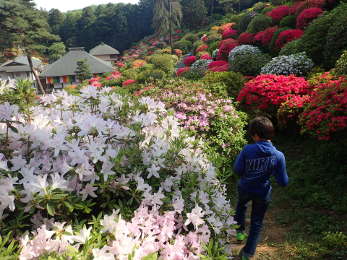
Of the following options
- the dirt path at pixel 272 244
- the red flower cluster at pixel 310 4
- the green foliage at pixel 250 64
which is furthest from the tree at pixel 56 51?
the dirt path at pixel 272 244

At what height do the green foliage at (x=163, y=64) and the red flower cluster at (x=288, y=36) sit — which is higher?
the red flower cluster at (x=288, y=36)

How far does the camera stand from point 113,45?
55.6m

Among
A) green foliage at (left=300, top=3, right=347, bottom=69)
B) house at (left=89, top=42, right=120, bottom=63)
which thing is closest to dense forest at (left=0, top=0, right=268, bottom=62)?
house at (left=89, top=42, right=120, bottom=63)

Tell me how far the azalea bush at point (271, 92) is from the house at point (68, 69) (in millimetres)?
32103

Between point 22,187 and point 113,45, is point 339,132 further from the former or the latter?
point 113,45

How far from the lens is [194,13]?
43281mm

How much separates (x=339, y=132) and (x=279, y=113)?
195 centimetres

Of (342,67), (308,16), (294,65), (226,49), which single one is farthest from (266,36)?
(342,67)

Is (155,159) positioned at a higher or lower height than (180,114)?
higher

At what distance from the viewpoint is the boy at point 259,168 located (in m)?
3.14

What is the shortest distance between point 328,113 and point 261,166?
2453 mm

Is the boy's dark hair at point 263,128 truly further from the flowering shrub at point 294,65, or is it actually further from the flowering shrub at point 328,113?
the flowering shrub at point 294,65

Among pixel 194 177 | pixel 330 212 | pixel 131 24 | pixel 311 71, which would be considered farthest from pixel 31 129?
pixel 131 24

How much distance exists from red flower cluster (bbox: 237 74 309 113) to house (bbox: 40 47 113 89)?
105 feet
